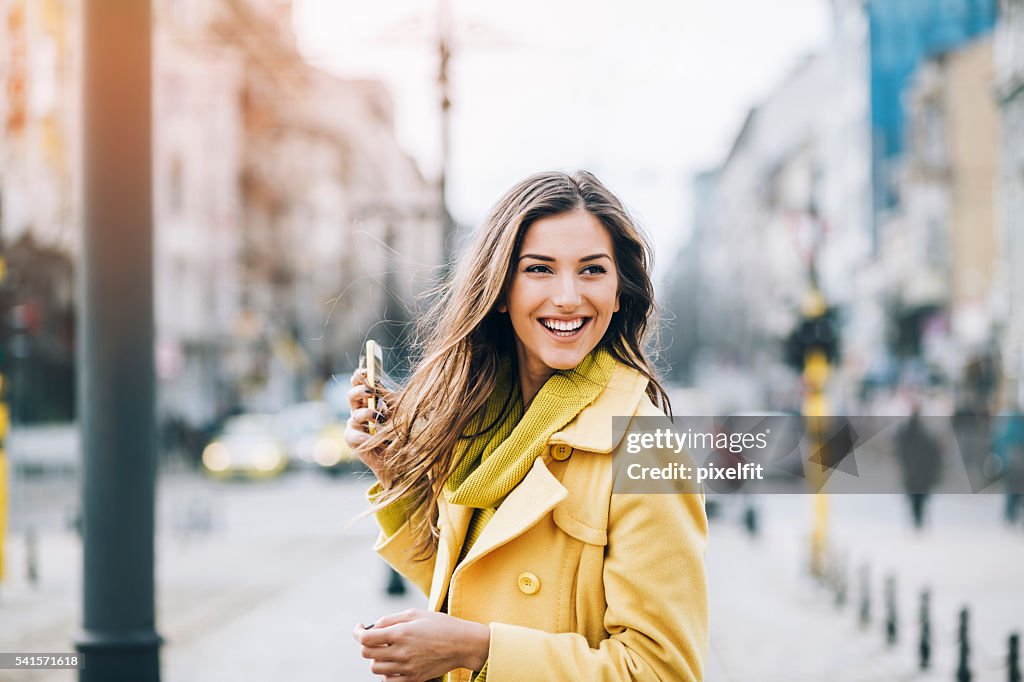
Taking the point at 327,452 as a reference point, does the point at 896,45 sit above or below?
above

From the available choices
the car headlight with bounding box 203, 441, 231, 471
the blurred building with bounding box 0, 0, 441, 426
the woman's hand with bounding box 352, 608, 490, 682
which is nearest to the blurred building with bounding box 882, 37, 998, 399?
the blurred building with bounding box 0, 0, 441, 426

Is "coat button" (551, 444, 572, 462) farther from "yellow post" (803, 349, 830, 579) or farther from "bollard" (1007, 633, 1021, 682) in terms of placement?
"yellow post" (803, 349, 830, 579)

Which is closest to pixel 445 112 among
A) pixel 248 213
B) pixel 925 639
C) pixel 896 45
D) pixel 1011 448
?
pixel 925 639

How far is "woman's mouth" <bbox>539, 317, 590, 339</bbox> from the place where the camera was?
228 centimetres

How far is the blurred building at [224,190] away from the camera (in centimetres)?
3045

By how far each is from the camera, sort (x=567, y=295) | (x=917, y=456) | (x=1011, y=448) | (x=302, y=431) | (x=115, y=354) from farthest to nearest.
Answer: (x=302, y=431) → (x=1011, y=448) → (x=917, y=456) → (x=115, y=354) → (x=567, y=295)

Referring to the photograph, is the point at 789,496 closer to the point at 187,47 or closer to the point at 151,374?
the point at 151,374

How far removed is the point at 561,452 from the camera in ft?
7.11

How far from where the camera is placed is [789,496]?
24.9 m

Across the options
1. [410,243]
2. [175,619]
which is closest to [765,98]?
[410,243]

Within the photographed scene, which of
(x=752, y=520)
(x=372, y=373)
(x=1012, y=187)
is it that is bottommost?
(x=752, y=520)

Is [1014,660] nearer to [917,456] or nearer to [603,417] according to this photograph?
[603,417]

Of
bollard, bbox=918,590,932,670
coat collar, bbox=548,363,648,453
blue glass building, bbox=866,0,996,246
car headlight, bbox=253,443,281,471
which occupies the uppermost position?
blue glass building, bbox=866,0,996,246

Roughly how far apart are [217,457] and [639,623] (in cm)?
3001
